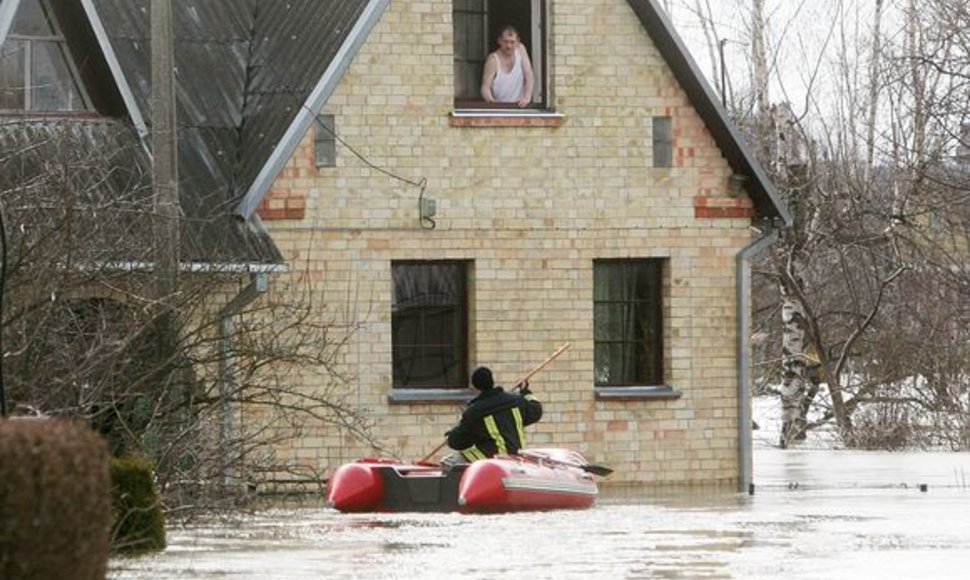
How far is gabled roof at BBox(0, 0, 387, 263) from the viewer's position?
3172cm

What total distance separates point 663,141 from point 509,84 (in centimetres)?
195

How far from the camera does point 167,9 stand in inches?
1049

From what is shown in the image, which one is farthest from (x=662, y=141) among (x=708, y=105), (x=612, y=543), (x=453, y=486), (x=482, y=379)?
(x=612, y=543)

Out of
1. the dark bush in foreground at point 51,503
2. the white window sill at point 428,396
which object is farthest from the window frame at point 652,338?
the dark bush in foreground at point 51,503

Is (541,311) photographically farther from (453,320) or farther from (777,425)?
(777,425)

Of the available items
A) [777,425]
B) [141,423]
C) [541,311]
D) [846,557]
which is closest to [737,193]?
[541,311]

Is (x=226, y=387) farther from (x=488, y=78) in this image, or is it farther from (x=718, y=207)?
(x=718, y=207)

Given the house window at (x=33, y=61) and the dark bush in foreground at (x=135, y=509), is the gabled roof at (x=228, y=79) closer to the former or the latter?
the house window at (x=33, y=61)

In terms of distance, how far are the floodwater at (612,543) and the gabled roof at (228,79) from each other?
410cm

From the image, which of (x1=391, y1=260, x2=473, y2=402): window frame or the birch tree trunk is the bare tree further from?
the birch tree trunk

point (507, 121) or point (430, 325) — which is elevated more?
point (507, 121)

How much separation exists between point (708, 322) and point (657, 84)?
2912 millimetres

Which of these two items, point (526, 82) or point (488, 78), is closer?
point (488, 78)

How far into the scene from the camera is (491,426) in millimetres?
28719
